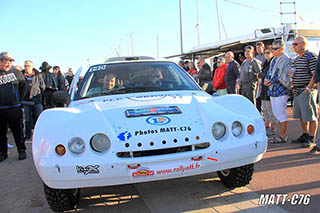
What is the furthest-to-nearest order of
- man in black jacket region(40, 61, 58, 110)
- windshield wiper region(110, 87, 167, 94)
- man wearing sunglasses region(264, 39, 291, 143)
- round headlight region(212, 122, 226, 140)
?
1. man in black jacket region(40, 61, 58, 110)
2. man wearing sunglasses region(264, 39, 291, 143)
3. windshield wiper region(110, 87, 167, 94)
4. round headlight region(212, 122, 226, 140)

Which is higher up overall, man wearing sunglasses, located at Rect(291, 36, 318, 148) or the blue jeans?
man wearing sunglasses, located at Rect(291, 36, 318, 148)

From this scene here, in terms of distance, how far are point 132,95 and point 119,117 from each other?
785mm

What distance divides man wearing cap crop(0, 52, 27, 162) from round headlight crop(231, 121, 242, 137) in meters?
4.27

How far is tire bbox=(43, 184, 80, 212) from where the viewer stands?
260 cm

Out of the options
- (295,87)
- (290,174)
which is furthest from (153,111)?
(295,87)

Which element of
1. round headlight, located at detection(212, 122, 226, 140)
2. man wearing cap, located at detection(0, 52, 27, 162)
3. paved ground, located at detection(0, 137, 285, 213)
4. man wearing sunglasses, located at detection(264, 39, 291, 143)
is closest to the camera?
round headlight, located at detection(212, 122, 226, 140)

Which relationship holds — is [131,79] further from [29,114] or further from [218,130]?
[29,114]

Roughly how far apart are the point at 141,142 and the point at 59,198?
1073 mm

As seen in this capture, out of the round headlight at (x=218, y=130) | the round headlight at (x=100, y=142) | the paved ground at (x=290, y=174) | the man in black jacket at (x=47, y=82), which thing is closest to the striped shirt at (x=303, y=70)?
the paved ground at (x=290, y=174)

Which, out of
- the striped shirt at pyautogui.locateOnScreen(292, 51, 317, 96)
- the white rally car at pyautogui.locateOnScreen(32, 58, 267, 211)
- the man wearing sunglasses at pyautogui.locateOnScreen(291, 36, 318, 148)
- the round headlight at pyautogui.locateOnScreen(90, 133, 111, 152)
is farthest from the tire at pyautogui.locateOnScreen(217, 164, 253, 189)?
the striped shirt at pyautogui.locateOnScreen(292, 51, 317, 96)

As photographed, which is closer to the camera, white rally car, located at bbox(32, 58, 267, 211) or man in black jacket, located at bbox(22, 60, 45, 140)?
white rally car, located at bbox(32, 58, 267, 211)

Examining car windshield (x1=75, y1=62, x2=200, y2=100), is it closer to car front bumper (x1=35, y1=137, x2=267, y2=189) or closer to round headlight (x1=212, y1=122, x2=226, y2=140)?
round headlight (x1=212, y1=122, x2=226, y2=140)

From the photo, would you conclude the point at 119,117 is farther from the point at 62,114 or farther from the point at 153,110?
the point at 62,114

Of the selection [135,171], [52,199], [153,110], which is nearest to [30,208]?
[52,199]
